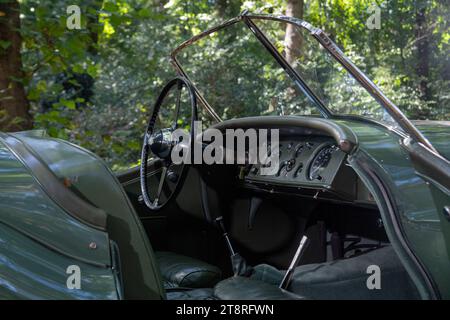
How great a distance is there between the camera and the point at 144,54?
38.9 feet

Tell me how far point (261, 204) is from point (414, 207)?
1599 millimetres

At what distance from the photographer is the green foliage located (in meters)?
5.70

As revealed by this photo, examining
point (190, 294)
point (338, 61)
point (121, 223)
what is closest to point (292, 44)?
point (338, 61)

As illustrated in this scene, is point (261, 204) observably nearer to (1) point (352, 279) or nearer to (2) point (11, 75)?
(1) point (352, 279)

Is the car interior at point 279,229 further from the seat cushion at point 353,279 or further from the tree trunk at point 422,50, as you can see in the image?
the tree trunk at point 422,50

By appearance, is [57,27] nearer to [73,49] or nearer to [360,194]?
[73,49]

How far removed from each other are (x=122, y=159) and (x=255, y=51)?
2714 millimetres

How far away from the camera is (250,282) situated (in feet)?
8.86

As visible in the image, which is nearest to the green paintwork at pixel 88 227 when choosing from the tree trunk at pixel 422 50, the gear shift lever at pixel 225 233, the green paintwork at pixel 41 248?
the green paintwork at pixel 41 248

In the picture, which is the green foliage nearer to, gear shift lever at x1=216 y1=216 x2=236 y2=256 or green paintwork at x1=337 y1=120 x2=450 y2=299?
gear shift lever at x1=216 y1=216 x2=236 y2=256

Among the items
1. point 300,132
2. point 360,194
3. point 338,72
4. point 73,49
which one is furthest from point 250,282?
point 73,49

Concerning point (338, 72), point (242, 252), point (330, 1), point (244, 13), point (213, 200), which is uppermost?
point (330, 1)

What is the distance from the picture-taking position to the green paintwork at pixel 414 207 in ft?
6.72

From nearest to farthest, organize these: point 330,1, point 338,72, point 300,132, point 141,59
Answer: point 338,72
point 300,132
point 330,1
point 141,59
